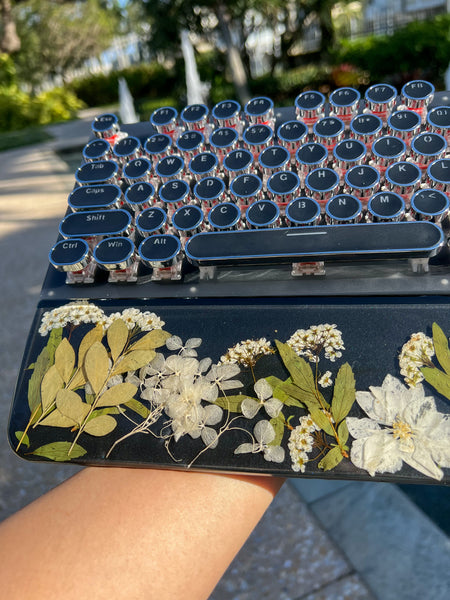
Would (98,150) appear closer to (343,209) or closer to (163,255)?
(163,255)

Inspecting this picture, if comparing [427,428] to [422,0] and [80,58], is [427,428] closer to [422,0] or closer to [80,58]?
[422,0]

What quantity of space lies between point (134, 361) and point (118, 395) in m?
0.05

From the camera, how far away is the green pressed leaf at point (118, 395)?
54 centimetres

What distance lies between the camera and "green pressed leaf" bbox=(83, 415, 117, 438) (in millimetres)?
525

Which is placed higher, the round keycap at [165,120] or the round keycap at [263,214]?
the round keycap at [165,120]

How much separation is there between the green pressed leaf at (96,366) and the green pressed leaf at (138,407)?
5 cm

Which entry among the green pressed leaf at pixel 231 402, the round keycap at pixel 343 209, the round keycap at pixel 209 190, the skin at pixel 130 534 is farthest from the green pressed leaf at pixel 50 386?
the round keycap at pixel 343 209

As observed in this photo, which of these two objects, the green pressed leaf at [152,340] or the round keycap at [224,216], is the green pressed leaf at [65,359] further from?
the round keycap at [224,216]

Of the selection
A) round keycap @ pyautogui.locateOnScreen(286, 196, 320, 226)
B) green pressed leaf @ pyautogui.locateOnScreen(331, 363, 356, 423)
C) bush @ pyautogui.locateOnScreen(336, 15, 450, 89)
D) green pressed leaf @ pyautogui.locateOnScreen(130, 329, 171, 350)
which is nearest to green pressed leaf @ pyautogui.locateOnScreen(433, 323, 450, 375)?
green pressed leaf @ pyautogui.locateOnScreen(331, 363, 356, 423)

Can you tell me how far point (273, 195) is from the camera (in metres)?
0.61

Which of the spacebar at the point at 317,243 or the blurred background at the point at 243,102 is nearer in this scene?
the spacebar at the point at 317,243

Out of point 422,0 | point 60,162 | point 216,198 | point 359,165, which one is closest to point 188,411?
point 216,198

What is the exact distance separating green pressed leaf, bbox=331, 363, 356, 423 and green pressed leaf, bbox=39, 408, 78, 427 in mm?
323

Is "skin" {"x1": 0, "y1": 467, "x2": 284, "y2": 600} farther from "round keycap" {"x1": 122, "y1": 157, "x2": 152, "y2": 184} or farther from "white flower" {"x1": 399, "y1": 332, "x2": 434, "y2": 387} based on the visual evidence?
"round keycap" {"x1": 122, "y1": 157, "x2": 152, "y2": 184}
